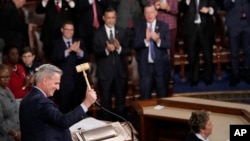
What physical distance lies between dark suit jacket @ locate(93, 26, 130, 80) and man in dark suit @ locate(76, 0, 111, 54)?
35cm

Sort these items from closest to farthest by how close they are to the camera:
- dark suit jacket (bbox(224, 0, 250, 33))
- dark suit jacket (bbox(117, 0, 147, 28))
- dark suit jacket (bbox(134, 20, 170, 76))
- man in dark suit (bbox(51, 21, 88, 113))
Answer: man in dark suit (bbox(51, 21, 88, 113)) → dark suit jacket (bbox(134, 20, 170, 76)) → dark suit jacket (bbox(117, 0, 147, 28)) → dark suit jacket (bbox(224, 0, 250, 33))

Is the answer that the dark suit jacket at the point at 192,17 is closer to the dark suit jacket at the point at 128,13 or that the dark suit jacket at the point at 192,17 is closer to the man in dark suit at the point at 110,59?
the dark suit jacket at the point at 128,13

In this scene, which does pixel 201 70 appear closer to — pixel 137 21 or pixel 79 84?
pixel 137 21

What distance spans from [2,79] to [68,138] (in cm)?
124

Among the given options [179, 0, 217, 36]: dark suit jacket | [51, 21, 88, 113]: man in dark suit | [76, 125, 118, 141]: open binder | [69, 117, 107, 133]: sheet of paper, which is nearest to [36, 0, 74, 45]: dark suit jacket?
[51, 21, 88, 113]: man in dark suit

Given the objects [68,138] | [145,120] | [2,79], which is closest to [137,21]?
[145,120]

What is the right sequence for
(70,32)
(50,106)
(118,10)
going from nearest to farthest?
(50,106)
(70,32)
(118,10)

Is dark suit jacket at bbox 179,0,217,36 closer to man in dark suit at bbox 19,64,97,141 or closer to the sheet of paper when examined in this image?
the sheet of paper

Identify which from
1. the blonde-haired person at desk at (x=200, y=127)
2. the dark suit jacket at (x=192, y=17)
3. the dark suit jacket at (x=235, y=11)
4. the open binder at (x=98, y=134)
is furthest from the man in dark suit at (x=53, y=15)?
the blonde-haired person at desk at (x=200, y=127)

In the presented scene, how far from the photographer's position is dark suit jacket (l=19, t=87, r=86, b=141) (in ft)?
11.9

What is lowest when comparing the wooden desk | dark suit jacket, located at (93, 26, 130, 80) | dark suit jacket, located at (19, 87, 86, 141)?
the wooden desk

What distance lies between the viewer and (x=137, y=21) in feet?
22.2

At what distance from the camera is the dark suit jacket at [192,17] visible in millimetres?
6871

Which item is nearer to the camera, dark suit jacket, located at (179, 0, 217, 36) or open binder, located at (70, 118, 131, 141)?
open binder, located at (70, 118, 131, 141)
